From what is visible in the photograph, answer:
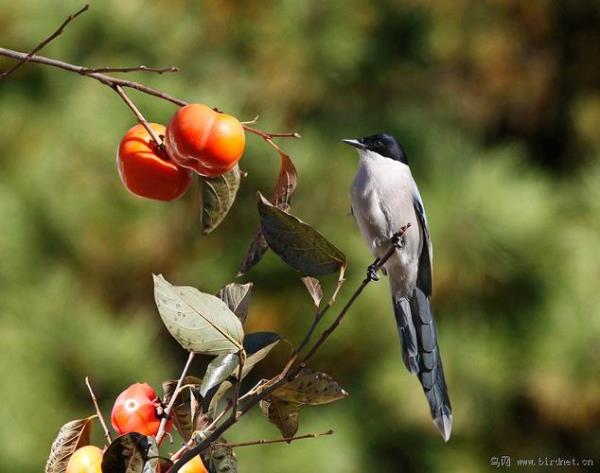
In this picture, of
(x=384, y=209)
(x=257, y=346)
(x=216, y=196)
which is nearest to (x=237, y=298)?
(x=257, y=346)

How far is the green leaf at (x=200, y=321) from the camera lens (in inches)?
22.5

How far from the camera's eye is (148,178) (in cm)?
73

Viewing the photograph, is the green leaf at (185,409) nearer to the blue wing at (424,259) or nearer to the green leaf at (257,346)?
the green leaf at (257,346)

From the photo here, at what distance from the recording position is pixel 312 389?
0.61m

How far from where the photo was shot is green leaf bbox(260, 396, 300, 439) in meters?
0.62

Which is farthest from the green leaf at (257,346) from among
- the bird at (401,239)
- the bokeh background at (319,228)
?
the bokeh background at (319,228)

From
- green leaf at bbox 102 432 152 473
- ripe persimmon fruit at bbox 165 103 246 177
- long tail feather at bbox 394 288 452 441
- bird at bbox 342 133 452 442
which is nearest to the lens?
green leaf at bbox 102 432 152 473

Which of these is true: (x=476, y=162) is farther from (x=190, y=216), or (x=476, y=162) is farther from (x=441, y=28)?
(x=190, y=216)

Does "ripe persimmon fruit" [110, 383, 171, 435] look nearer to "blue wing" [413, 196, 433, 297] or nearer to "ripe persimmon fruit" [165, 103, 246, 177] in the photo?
"ripe persimmon fruit" [165, 103, 246, 177]

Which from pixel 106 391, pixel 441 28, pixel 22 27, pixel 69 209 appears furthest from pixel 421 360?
pixel 441 28

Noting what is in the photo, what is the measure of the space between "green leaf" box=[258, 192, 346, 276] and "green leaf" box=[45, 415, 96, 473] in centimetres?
17

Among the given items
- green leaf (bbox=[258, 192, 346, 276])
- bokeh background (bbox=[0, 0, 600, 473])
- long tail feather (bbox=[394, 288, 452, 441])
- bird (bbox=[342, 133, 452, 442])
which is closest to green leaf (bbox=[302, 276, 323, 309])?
green leaf (bbox=[258, 192, 346, 276])

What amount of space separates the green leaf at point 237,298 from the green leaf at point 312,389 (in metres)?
0.05

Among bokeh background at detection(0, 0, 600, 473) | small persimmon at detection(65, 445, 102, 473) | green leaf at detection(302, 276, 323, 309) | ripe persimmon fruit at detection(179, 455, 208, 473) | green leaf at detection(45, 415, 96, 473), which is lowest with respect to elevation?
bokeh background at detection(0, 0, 600, 473)
